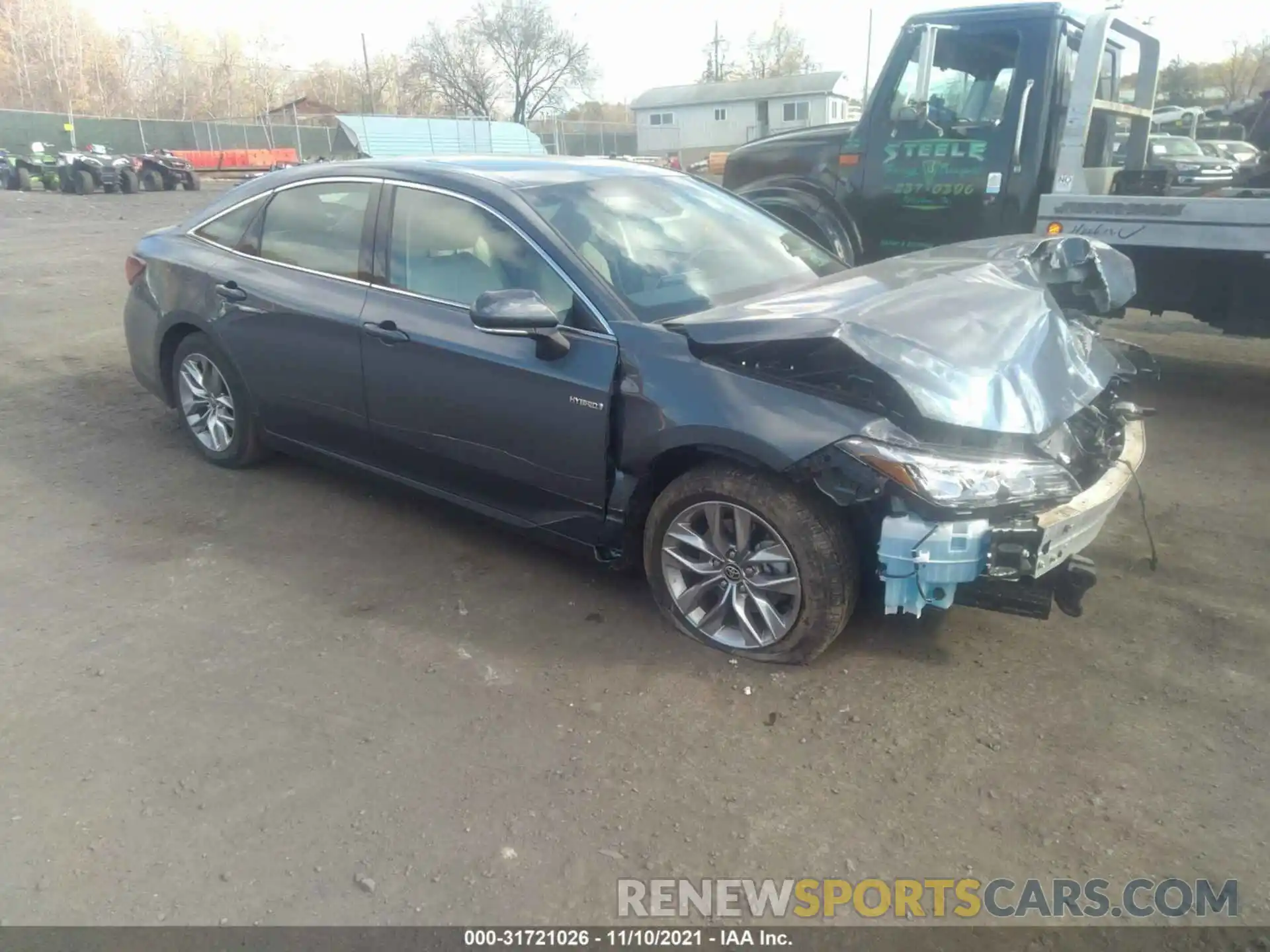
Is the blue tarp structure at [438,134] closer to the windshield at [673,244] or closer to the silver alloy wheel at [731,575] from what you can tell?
the windshield at [673,244]

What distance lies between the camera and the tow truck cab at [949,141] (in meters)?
6.39

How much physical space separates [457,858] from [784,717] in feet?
3.74

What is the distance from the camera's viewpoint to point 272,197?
4867 millimetres

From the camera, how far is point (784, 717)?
10.3ft

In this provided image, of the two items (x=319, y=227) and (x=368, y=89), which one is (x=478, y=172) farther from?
(x=368, y=89)

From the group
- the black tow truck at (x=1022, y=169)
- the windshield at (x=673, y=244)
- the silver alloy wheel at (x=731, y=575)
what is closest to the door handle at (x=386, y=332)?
the windshield at (x=673, y=244)

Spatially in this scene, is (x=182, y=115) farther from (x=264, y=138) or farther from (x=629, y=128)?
(x=629, y=128)

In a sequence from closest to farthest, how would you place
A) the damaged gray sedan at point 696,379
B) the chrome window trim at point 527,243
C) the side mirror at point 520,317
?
the damaged gray sedan at point 696,379 → the side mirror at point 520,317 → the chrome window trim at point 527,243

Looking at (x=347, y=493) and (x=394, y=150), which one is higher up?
(x=394, y=150)

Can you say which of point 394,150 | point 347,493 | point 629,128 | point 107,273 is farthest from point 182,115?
point 347,493

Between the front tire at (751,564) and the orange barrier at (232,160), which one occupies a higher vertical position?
the orange barrier at (232,160)

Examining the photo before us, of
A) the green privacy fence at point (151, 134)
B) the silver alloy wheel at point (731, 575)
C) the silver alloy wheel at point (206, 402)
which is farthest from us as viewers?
the green privacy fence at point (151, 134)

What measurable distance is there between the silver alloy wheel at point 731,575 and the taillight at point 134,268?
368cm

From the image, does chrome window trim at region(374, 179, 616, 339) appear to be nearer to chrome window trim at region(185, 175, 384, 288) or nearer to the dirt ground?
chrome window trim at region(185, 175, 384, 288)
